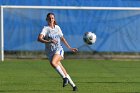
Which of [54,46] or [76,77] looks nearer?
[54,46]

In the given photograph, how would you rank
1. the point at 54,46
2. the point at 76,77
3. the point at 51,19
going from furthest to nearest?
the point at 76,77, the point at 54,46, the point at 51,19

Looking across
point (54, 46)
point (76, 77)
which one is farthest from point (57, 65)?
point (76, 77)

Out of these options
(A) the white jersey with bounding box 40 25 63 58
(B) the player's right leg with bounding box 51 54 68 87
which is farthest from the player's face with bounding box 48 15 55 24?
(B) the player's right leg with bounding box 51 54 68 87

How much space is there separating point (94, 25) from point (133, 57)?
2387 millimetres

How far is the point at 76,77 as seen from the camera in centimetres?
1767

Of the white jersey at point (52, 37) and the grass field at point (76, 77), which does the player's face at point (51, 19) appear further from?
the grass field at point (76, 77)

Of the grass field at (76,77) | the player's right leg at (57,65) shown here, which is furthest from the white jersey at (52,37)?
the grass field at (76,77)

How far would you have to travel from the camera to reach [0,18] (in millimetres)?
24938

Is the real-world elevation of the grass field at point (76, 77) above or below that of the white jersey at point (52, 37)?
below

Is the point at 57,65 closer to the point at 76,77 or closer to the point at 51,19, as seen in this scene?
the point at 51,19

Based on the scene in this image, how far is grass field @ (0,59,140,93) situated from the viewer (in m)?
13.8

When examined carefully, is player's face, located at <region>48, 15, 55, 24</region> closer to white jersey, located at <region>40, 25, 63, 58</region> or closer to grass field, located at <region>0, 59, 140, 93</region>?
white jersey, located at <region>40, 25, 63, 58</region>

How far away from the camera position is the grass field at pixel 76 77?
13838 millimetres

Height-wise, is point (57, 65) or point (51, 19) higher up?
point (51, 19)
